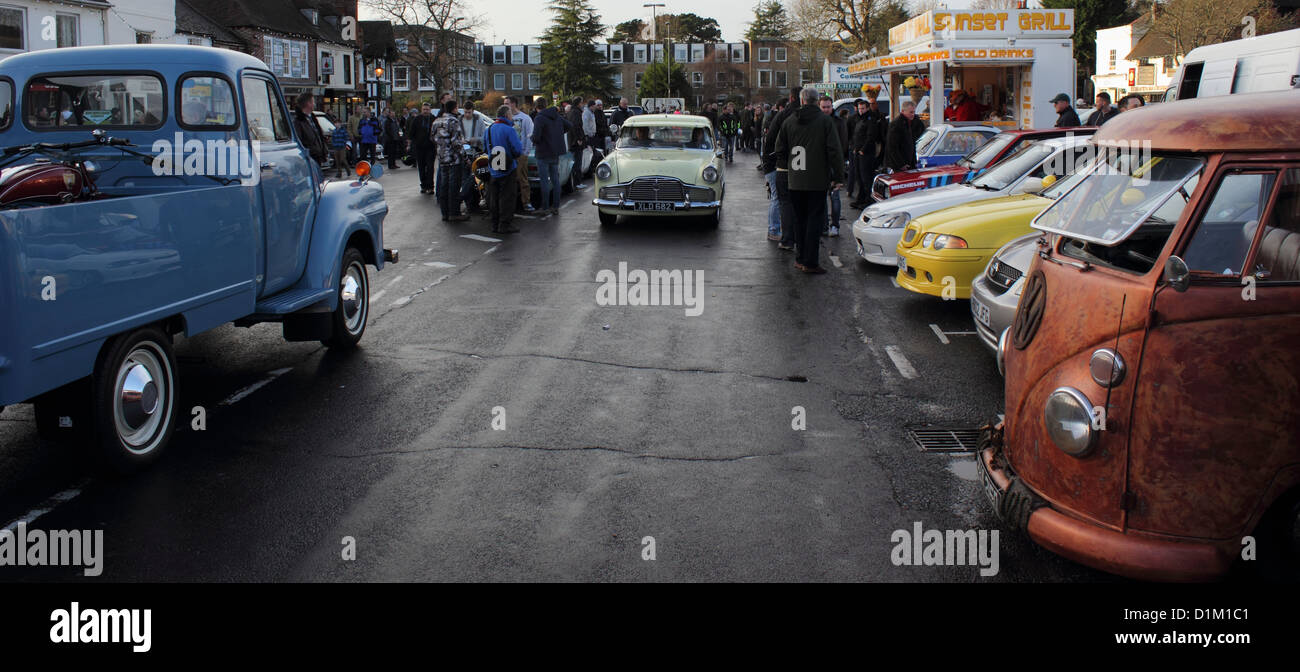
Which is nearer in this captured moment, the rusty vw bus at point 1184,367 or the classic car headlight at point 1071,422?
the rusty vw bus at point 1184,367

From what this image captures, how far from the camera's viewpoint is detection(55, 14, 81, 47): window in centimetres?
3309

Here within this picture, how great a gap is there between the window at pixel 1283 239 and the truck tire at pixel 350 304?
619cm

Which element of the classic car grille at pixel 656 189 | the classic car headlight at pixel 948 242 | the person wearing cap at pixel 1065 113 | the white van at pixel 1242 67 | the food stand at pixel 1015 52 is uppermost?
the food stand at pixel 1015 52

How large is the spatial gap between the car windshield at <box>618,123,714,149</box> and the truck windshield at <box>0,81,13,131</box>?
11.0 meters

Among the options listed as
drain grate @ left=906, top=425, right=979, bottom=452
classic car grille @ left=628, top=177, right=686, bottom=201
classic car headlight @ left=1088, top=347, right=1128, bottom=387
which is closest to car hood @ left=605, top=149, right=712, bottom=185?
classic car grille @ left=628, top=177, right=686, bottom=201

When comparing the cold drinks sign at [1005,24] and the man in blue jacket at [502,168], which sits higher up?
the cold drinks sign at [1005,24]

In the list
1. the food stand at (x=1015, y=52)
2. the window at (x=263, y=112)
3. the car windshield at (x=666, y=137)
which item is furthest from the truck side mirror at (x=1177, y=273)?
the food stand at (x=1015, y=52)

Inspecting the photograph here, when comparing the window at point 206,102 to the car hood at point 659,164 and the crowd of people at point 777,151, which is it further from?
the car hood at point 659,164

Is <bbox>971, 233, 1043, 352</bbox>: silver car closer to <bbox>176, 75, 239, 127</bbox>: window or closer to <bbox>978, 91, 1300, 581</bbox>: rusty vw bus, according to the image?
<bbox>978, 91, 1300, 581</bbox>: rusty vw bus

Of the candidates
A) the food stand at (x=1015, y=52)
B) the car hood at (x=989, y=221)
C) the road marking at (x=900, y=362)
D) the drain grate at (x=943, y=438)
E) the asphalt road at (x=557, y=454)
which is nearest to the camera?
the asphalt road at (x=557, y=454)

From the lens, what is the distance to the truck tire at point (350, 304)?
8273mm

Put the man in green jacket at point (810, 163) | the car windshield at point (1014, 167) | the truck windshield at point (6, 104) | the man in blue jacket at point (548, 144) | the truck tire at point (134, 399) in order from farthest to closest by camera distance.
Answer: the man in blue jacket at point (548, 144) < the man in green jacket at point (810, 163) < the car windshield at point (1014, 167) < the truck windshield at point (6, 104) < the truck tire at point (134, 399)
